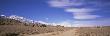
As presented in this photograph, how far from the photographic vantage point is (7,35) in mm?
29609

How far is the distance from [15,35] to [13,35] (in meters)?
0.38

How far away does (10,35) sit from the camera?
96.5 feet

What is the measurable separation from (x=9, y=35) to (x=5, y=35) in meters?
0.70

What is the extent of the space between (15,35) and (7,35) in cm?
138

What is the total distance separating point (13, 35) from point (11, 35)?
0.39 meters

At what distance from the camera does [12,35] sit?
29.7m

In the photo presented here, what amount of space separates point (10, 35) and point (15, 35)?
0.97 meters

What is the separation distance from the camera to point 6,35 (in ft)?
97.1

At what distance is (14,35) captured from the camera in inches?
1180

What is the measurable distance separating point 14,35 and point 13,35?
0.72 feet

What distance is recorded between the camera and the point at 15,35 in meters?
30.0

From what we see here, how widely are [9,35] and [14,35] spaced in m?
0.90

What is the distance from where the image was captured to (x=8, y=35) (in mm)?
29531
